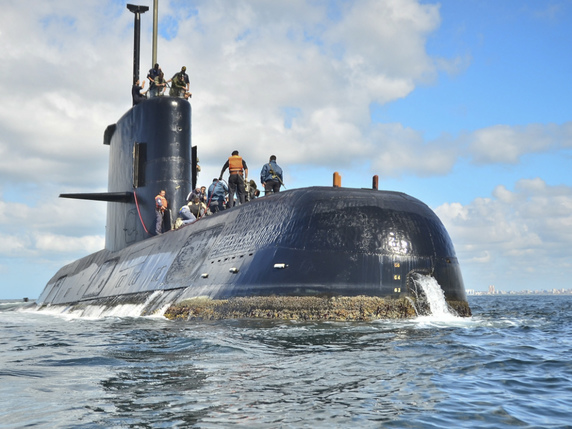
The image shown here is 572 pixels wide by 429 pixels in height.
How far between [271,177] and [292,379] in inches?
386

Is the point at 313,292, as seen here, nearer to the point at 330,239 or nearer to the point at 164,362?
the point at 330,239

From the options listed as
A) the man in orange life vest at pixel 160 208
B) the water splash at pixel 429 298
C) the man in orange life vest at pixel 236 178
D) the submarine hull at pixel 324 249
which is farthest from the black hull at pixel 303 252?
the man in orange life vest at pixel 236 178

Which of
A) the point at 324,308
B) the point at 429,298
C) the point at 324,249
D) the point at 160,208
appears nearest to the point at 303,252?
the point at 324,249

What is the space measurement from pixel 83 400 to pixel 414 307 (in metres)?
7.18

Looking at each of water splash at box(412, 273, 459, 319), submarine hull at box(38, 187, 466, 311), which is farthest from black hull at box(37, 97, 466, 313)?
water splash at box(412, 273, 459, 319)

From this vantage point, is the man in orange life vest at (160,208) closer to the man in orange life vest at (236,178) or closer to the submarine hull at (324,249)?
the man in orange life vest at (236,178)

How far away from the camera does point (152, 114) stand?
58.9 ft

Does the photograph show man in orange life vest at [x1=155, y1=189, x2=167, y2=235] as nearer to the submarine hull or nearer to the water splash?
the submarine hull

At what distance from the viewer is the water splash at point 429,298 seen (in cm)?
1116

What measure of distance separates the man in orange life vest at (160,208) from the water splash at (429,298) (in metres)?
8.79

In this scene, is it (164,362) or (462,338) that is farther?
(462,338)

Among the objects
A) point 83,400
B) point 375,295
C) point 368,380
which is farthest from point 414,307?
point 83,400

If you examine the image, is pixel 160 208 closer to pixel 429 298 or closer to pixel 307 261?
pixel 307 261

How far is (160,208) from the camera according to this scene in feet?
58.1
